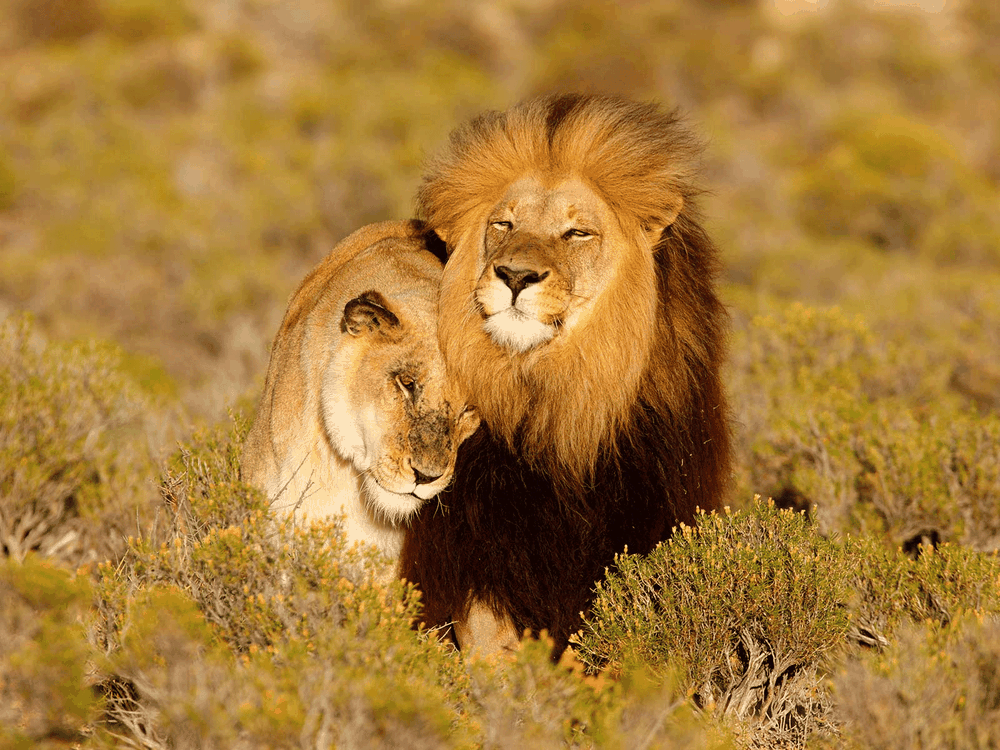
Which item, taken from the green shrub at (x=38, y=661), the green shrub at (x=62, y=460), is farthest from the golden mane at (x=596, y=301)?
the green shrub at (x=62, y=460)

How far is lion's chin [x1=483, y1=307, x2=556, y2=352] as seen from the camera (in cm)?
410

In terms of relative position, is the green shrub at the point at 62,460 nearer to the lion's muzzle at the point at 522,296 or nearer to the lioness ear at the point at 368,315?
the lioness ear at the point at 368,315

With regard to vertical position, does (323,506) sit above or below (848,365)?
above

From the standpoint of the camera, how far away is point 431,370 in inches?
170

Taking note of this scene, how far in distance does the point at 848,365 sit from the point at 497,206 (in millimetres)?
5011

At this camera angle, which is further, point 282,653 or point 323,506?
point 323,506

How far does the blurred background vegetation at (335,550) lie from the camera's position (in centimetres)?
344

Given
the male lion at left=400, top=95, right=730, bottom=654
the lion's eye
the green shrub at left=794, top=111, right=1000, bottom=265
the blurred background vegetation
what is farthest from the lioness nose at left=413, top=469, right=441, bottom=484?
the green shrub at left=794, top=111, right=1000, bottom=265

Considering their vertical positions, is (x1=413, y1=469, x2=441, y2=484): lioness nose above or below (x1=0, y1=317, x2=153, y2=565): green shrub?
above

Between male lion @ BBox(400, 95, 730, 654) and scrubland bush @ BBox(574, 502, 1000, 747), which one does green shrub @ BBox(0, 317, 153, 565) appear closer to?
male lion @ BBox(400, 95, 730, 654)

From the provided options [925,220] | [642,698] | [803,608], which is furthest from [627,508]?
[925,220]

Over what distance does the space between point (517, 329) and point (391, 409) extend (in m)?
0.61

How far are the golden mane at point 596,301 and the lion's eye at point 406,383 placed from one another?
8.0 inches

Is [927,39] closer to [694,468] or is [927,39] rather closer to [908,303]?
[908,303]
